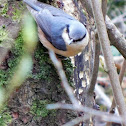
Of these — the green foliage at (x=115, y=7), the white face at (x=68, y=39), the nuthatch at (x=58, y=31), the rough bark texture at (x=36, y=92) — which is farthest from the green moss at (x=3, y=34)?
the green foliage at (x=115, y=7)

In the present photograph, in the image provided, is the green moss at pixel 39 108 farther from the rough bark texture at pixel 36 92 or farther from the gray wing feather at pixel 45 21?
the gray wing feather at pixel 45 21

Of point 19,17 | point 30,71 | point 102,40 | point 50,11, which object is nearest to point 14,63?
point 30,71

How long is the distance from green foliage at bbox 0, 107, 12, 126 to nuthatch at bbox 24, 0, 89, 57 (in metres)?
0.37

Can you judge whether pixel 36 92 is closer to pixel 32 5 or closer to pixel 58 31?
pixel 58 31

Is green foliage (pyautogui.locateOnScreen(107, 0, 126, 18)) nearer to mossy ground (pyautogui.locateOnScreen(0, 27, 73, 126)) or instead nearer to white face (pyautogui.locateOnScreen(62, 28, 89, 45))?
white face (pyautogui.locateOnScreen(62, 28, 89, 45))

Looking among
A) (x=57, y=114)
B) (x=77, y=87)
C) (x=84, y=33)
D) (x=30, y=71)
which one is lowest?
(x=57, y=114)

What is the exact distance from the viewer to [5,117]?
4.30 feet

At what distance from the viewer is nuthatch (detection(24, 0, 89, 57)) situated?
1.41 metres

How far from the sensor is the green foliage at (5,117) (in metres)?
1.30

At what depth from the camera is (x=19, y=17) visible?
1.39 metres

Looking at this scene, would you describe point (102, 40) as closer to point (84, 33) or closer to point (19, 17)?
point (84, 33)

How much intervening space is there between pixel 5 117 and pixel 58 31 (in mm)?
512

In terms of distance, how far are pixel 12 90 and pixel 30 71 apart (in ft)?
0.41

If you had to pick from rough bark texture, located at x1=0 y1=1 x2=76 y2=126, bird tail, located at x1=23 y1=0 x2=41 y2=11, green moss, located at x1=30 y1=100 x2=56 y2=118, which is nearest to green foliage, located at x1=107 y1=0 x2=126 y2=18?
bird tail, located at x1=23 y1=0 x2=41 y2=11
